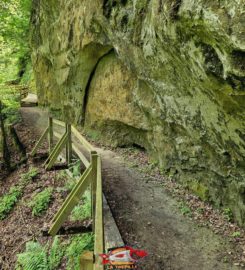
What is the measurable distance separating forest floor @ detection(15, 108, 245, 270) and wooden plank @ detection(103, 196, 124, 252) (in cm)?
37

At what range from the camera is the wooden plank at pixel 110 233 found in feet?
20.8

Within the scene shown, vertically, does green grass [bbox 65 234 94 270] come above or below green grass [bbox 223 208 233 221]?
below

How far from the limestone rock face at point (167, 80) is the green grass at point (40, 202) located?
13.6 feet

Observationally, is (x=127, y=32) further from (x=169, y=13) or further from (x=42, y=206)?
(x=42, y=206)

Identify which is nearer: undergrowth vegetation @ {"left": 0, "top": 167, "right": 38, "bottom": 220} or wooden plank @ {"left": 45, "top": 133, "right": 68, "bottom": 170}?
wooden plank @ {"left": 45, "top": 133, "right": 68, "bottom": 170}

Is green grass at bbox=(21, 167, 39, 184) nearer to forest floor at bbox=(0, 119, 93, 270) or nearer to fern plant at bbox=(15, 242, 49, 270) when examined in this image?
forest floor at bbox=(0, 119, 93, 270)

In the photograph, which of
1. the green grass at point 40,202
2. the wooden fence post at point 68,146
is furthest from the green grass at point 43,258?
the wooden fence post at point 68,146

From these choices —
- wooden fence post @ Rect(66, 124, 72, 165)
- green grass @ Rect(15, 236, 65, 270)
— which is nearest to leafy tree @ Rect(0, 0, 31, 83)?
wooden fence post @ Rect(66, 124, 72, 165)

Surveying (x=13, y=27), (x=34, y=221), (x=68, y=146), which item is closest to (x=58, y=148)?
(x=68, y=146)

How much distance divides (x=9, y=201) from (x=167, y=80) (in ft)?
25.7

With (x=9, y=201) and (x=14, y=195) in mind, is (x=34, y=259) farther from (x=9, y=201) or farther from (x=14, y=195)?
(x=14, y=195)

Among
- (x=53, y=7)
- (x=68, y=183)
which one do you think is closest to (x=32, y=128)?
(x=53, y=7)

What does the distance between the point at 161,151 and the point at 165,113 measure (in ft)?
5.66

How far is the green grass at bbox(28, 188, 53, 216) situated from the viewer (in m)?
10.9
